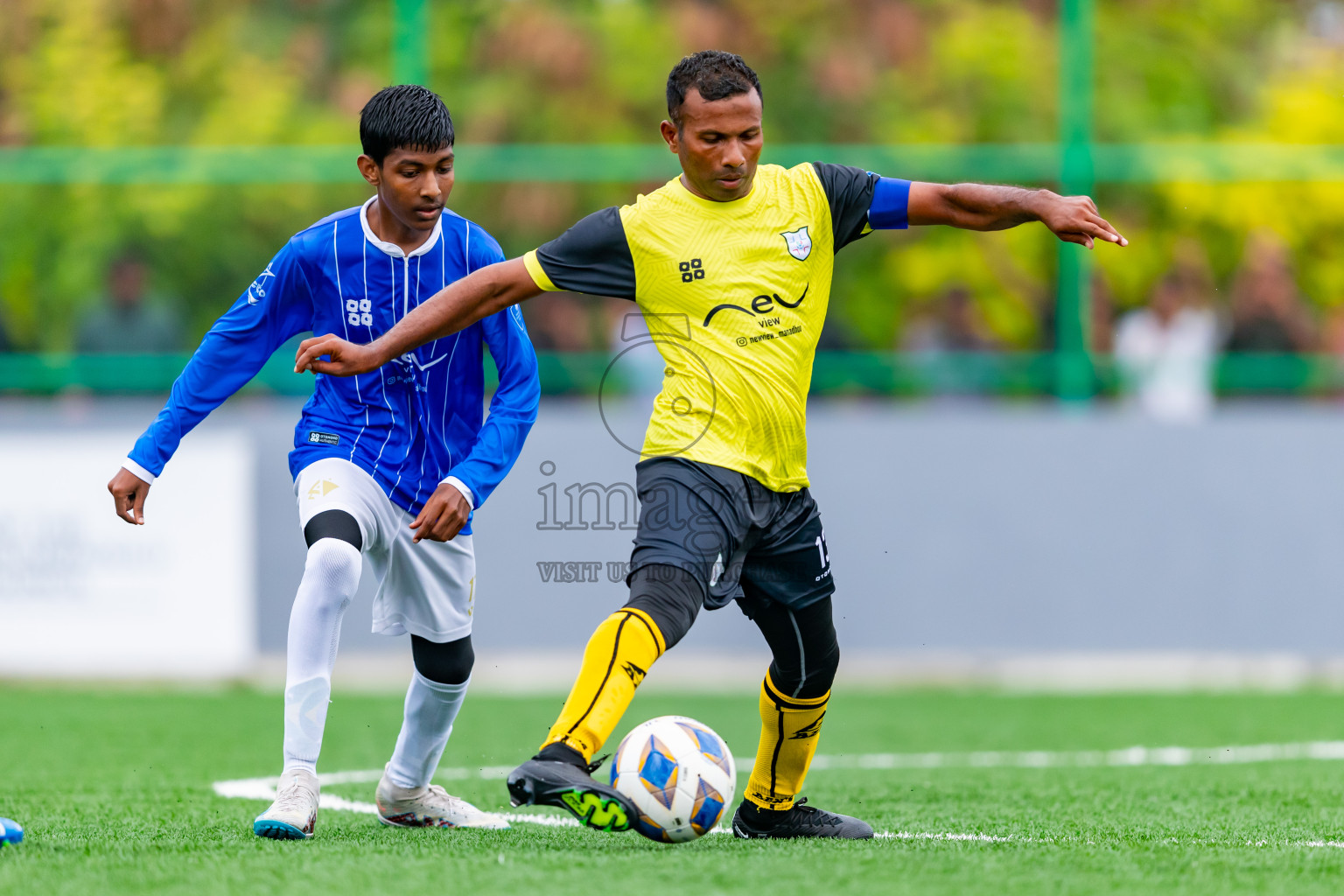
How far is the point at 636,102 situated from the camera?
16.4 meters

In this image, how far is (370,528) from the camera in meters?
4.86

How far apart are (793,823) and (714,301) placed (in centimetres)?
155

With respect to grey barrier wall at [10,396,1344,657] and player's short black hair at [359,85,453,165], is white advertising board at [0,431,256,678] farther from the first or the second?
player's short black hair at [359,85,453,165]

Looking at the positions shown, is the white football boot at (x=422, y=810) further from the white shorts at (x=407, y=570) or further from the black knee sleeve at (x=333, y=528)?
the black knee sleeve at (x=333, y=528)

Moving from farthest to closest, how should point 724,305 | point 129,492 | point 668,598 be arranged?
1. point 129,492
2. point 724,305
3. point 668,598

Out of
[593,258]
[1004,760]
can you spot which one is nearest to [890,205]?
[593,258]

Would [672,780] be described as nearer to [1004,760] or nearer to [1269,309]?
[1004,760]

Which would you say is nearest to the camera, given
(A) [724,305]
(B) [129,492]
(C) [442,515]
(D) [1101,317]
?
(A) [724,305]

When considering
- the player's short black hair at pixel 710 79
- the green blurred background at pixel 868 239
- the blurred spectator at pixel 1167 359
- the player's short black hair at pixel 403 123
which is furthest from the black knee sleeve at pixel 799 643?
the blurred spectator at pixel 1167 359

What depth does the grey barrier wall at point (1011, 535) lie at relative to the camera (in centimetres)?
1025

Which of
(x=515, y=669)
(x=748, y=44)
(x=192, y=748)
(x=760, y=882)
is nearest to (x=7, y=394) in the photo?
(x=515, y=669)

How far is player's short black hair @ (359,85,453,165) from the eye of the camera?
4.75 m

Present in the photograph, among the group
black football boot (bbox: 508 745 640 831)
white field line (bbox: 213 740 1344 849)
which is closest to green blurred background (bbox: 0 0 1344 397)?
white field line (bbox: 213 740 1344 849)

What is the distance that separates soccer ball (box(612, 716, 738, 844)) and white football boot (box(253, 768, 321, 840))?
0.93m
